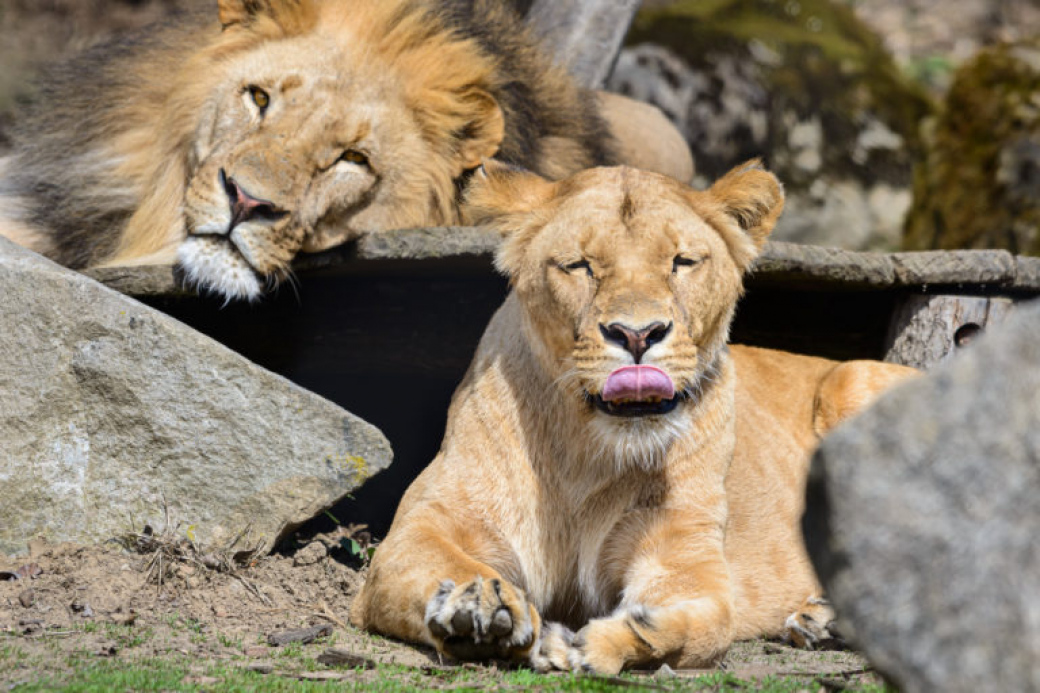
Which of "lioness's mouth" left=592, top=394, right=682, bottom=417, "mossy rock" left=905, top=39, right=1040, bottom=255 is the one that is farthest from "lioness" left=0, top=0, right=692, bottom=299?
"mossy rock" left=905, top=39, right=1040, bottom=255

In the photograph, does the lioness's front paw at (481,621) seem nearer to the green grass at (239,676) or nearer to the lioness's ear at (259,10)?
the green grass at (239,676)

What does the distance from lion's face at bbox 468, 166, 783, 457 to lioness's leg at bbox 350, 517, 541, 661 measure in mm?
504

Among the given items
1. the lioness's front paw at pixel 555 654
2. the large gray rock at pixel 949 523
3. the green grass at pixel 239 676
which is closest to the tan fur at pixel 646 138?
the lioness's front paw at pixel 555 654

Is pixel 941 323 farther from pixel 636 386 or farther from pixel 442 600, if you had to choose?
pixel 442 600

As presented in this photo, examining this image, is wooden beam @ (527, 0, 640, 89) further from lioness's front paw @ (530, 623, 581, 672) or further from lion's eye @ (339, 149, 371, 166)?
lioness's front paw @ (530, 623, 581, 672)

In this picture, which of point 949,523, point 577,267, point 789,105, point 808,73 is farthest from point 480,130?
point 808,73

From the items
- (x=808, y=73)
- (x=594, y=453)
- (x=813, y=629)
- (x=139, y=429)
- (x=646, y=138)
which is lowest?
(x=139, y=429)

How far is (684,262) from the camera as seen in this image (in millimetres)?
3244

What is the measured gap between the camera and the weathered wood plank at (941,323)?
4.62 metres

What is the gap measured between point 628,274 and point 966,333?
2131 mm

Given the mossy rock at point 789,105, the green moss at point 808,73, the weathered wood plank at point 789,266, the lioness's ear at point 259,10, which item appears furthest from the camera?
the green moss at point 808,73

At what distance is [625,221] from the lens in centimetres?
324

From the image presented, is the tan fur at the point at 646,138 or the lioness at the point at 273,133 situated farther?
the tan fur at the point at 646,138

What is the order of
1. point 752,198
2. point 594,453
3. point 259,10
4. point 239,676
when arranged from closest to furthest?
point 239,676
point 594,453
point 752,198
point 259,10
